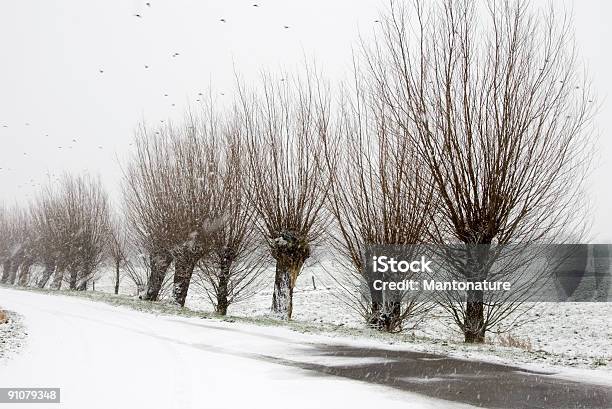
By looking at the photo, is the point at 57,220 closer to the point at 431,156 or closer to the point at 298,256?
the point at 298,256

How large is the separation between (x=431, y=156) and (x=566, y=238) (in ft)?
11.3

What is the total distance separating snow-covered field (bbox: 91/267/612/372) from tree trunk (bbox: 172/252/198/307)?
3.14m

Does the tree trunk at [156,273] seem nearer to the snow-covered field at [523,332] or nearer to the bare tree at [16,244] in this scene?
the snow-covered field at [523,332]

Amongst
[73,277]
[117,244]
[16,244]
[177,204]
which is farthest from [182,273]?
[16,244]

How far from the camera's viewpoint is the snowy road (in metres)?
5.62

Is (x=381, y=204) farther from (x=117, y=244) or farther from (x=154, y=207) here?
(x=117, y=244)

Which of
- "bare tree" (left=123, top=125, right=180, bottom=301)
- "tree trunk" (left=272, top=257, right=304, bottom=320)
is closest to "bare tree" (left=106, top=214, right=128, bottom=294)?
"bare tree" (left=123, top=125, right=180, bottom=301)

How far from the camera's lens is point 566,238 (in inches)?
450

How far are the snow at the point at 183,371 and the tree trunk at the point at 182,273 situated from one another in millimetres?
9081

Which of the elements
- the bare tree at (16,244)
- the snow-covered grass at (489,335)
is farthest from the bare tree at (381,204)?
the bare tree at (16,244)

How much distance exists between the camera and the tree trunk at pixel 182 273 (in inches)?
833

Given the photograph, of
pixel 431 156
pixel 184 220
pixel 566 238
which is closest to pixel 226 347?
pixel 431 156

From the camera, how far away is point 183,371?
7086 mm

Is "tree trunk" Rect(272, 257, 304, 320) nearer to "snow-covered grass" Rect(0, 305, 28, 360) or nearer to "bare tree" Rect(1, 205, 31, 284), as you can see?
"snow-covered grass" Rect(0, 305, 28, 360)
